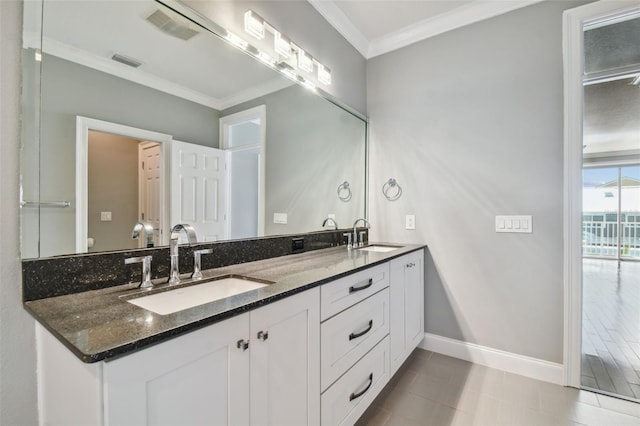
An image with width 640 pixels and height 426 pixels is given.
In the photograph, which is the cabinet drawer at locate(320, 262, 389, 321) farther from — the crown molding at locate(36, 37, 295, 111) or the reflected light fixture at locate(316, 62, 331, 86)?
the reflected light fixture at locate(316, 62, 331, 86)

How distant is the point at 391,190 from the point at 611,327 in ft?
6.88

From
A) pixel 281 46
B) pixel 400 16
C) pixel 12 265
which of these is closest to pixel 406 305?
pixel 281 46

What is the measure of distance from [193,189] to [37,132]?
2.03ft

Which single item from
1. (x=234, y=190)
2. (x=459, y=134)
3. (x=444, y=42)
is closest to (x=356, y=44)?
(x=444, y=42)

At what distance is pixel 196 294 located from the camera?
122 cm

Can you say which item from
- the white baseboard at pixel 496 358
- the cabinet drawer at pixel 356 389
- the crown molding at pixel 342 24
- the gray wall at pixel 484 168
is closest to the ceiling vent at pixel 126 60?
the crown molding at pixel 342 24

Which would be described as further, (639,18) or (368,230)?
(368,230)

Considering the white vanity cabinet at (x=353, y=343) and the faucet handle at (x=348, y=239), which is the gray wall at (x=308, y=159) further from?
the white vanity cabinet at (x=353, y=343)

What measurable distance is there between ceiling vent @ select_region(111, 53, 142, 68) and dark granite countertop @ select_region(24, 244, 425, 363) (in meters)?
0.90

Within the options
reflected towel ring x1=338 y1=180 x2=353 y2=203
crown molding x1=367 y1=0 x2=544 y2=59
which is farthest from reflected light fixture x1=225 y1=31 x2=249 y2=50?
crown molding x1=367 y1=0 x2=544 y2=59

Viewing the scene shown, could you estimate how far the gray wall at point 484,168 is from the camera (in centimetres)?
206

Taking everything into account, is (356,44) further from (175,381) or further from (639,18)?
(175,381)

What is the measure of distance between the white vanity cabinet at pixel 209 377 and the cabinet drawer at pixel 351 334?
74 mm

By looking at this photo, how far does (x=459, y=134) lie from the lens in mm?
2398
